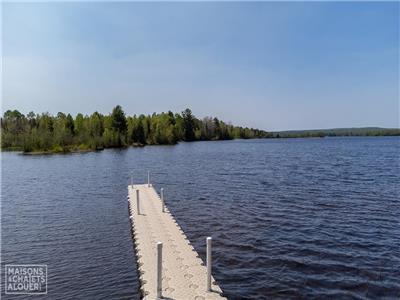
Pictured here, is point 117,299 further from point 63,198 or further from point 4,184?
point 4,184

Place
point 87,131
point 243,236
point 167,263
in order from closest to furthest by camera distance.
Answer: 1. point 167,263
2. point 243,236
3. point 87,131

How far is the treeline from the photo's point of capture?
89.8 metres

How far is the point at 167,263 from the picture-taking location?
464 inches

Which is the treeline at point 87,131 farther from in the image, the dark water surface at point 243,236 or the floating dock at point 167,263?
the floating dock at point 167,263

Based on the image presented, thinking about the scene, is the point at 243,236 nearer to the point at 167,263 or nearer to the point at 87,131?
the point at 167,263

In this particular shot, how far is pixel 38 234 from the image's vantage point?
1670 cm

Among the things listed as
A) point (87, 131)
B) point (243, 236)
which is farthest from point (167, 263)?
point (87, 131)

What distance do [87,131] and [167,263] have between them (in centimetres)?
10291

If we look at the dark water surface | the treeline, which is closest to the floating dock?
the dark water surface

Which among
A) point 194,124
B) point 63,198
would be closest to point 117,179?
point 63,198

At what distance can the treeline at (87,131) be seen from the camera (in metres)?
89.8

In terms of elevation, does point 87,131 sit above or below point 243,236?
above

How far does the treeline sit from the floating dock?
7681 cm

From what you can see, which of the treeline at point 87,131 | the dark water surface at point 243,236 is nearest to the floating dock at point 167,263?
the dark water surface at point 243,236
